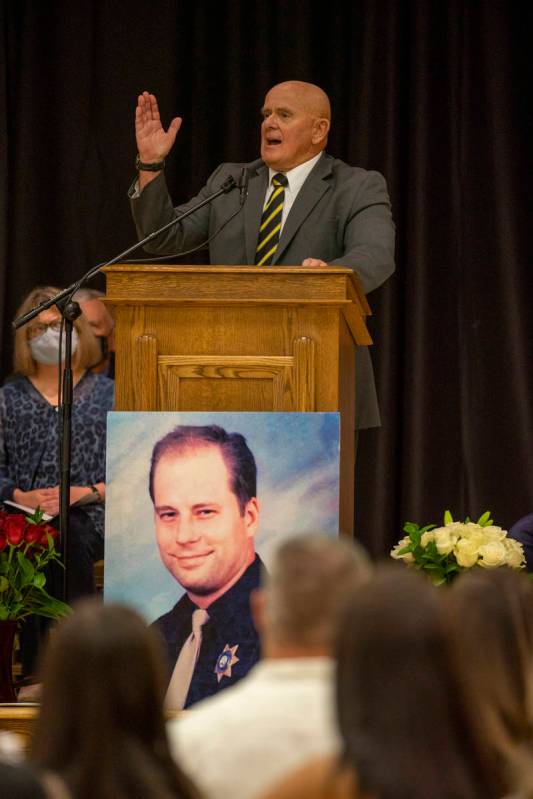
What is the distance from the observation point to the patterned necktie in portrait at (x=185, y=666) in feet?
12.5

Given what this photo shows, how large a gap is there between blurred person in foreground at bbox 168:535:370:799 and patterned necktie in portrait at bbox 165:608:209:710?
5.89ft

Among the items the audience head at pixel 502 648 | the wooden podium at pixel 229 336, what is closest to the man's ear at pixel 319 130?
the wooden podium at pixel 229 336

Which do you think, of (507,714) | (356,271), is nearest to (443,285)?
(356,271)

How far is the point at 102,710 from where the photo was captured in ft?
5.98

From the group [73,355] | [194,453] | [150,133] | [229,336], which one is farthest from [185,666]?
[73,355]

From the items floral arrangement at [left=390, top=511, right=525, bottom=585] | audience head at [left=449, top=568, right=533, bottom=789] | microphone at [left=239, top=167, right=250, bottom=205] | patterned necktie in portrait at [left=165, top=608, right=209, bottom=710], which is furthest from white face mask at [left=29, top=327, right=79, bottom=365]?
audience head at [left=449, top=568, right=533, bottom=789]

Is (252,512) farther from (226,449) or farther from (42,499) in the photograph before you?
(42,499)

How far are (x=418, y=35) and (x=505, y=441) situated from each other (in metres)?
1.81

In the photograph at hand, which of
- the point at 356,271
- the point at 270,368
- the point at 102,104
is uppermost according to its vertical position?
the point at 102,104

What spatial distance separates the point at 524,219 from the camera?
21.7 ft

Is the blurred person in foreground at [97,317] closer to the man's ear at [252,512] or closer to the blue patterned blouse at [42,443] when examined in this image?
the blue patterned blouse at [42,443]

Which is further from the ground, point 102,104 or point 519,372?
point 102,104

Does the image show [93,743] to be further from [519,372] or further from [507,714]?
[519,372]

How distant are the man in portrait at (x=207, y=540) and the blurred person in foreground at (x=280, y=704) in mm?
1800
